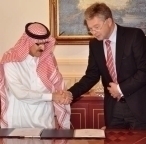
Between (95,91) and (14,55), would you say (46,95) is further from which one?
(95,91)

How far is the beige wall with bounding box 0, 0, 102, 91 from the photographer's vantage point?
4.90 meters

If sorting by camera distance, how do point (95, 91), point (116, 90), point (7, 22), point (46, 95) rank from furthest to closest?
point (7, 22) < point (95, 91) < point (46, 95) < point (116, 90)

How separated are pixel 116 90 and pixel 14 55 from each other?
104cm

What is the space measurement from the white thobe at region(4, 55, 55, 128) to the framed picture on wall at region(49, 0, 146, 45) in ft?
4.48

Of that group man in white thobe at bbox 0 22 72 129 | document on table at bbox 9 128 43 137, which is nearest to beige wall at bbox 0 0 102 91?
man in white thobe at bbox 0 22 72 129

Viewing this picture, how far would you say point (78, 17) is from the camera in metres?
4.89

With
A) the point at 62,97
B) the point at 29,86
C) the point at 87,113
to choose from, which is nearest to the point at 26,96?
the point at 29,86

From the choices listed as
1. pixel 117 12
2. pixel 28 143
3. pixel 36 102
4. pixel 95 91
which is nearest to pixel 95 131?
pixel 28 143

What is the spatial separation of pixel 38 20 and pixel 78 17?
539 millimetres

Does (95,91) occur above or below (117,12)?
below

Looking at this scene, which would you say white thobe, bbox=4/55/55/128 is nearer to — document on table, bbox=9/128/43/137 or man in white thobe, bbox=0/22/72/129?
man in white thobe, bbox=0/22/72/129

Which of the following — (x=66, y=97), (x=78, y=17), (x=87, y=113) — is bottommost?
(x=87, y=113)

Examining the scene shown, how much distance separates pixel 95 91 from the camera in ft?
15.3

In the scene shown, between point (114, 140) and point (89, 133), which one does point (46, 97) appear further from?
point (114, 140)
